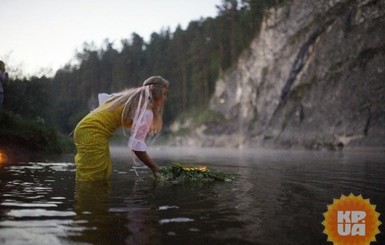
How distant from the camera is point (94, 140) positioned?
6.55m

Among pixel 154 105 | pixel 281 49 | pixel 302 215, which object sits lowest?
pixel 302 215

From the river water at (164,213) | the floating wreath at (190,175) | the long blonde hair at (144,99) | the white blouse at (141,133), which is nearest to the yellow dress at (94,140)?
the long blonde hair at (144,99)

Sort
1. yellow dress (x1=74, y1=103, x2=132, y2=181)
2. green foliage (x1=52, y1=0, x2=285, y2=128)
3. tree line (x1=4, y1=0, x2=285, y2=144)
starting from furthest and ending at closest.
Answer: green foliage (x1=52, y1=0, x2=285, y2=128)
tree line (x1=4, y1=0, x2=285, y2=144)
yellow dress (x1=74, y1=103, x2=132, y2=181)

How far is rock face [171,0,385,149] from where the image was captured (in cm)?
3603

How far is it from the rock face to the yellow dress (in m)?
30.6

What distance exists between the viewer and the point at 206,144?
203 ft

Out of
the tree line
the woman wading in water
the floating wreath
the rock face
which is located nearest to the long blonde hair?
the woman wading in water

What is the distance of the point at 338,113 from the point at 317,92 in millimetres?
4245

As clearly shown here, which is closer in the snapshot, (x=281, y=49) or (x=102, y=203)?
(x=102, y=203)

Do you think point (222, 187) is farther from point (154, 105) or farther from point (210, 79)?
point (210, 79)

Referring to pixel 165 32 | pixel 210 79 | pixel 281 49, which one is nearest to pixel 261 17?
pixel 281 49

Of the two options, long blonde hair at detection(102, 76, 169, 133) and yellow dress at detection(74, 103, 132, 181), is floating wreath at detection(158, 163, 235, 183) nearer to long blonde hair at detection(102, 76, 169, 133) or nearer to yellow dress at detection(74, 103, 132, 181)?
long blonde hair at detection(102, 76, 169, 133)

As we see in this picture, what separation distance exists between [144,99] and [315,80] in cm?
3893

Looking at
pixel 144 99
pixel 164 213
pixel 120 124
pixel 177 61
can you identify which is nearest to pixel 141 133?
pixel 144 99
